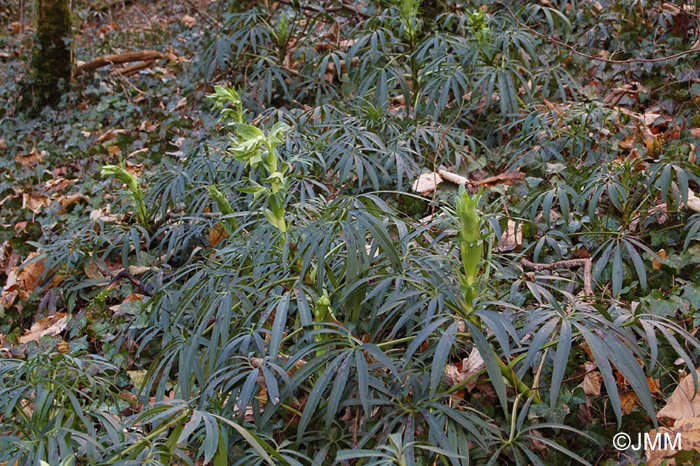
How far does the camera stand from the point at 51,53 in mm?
4566

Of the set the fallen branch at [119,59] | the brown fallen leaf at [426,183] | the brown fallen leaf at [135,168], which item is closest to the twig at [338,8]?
the brown fallen leaf at [135,168]

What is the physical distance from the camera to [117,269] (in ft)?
8.77

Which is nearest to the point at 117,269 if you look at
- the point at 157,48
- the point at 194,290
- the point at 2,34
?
the point at 194,290

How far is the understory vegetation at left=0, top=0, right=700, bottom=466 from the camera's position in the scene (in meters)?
1.29

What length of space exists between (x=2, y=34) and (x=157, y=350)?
625cm

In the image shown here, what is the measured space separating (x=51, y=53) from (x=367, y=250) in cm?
388

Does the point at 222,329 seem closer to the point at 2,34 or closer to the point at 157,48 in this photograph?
the point at 157,48

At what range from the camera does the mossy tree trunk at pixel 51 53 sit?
14.8 feet

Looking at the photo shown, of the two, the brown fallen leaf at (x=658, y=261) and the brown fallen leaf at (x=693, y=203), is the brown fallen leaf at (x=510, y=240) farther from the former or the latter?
the brown fallen leaf at (x=693, y=203)

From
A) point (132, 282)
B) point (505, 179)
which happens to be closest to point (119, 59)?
point (132, 282)

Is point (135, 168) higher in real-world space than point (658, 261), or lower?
lower

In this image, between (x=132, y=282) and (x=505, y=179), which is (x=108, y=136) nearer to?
(x=132, y=282)

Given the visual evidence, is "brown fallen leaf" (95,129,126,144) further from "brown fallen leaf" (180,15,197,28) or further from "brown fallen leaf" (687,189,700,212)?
"brown fallen leaf" (687,189,700,212)

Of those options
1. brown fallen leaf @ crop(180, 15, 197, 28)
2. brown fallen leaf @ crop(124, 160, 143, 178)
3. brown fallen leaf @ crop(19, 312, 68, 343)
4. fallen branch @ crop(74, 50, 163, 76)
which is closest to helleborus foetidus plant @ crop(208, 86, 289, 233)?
brown fallen leaf @ crop(19, 312, 68, 343)
